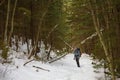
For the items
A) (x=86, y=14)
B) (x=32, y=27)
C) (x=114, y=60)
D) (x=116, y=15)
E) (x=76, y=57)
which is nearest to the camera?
(x=114, y=60)

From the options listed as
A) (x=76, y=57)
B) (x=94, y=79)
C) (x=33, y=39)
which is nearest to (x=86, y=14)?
(x=94, y=79)

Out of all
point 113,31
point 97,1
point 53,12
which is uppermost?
point 97,1

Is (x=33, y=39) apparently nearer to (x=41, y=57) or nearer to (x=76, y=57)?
(x=41, y=57)

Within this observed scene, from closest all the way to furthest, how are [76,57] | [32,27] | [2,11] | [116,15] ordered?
[116,15]
[2,11]
[76,57]
[32,27]

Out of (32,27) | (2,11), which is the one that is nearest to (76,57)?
(32,27)

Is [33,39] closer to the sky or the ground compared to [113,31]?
closer to the ground

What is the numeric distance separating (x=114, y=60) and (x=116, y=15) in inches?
91.4

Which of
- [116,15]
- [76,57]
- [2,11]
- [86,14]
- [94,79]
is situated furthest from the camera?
[76,57]

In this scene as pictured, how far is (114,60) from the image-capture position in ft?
39.9

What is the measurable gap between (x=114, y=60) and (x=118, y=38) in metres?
1.06

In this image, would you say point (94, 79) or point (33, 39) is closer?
point (94, 79)

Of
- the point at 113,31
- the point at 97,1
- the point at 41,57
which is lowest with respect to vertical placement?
the point at 41,57

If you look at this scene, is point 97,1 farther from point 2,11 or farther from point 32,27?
point 32,27

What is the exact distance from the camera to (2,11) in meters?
20.1
